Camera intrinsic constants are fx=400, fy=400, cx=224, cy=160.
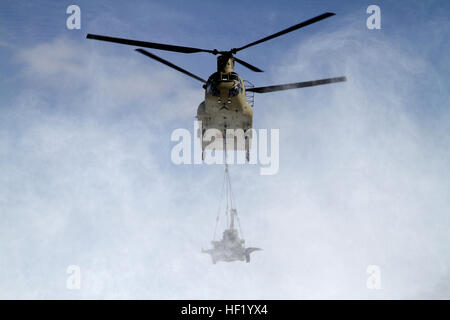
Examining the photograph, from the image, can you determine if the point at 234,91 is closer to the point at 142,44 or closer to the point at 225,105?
the point at 225,105

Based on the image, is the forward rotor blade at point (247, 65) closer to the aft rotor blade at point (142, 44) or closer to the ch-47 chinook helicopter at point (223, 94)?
the ch-47 chinook helicopter at point (223, 94)

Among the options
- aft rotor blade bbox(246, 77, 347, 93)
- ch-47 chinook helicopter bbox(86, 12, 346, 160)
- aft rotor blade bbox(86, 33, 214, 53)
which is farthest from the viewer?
aft rotor blade bbox(246, 77, 347, 93)

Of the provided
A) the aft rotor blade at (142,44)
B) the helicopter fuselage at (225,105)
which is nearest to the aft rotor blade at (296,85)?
the helicopter fuselage at (225,105)

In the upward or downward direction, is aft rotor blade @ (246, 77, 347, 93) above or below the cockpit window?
above

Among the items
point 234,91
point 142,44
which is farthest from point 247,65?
point 142,44

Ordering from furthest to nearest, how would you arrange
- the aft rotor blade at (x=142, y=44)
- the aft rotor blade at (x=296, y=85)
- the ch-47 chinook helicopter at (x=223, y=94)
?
the aft rotor blade at (x=296, y=85), the ch-47 chinook helicopter at (x=223, y=94), the aft rotor blade at (x=142, y=44)

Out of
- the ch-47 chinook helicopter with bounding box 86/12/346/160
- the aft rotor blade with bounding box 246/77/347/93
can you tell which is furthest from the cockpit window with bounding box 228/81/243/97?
the aft rotor blade with bounding box 246/77/347/93

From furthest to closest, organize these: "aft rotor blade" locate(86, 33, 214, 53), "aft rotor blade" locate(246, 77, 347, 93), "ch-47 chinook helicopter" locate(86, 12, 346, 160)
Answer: "aft rotor blade" locate(246, 77, 347, 93), "ch-47 chinook helicopter" locate(86, 12, 346, 160), "aft rotor blade" locate(86, 33, 214, 53)

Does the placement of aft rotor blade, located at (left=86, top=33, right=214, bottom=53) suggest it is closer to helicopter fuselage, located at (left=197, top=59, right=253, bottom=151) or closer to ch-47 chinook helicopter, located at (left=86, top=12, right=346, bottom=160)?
ch-47 chinook helicopter, located at (left=86, top=12, right=346, bottom=160)

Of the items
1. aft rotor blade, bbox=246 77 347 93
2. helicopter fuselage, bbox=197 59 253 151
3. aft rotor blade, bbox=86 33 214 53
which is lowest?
helicopter fuselage, bbox=197 59 253 151

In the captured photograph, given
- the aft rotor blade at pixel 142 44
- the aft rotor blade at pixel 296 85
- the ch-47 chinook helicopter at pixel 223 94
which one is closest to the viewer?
the aft rotor blade at pixel 142 44
